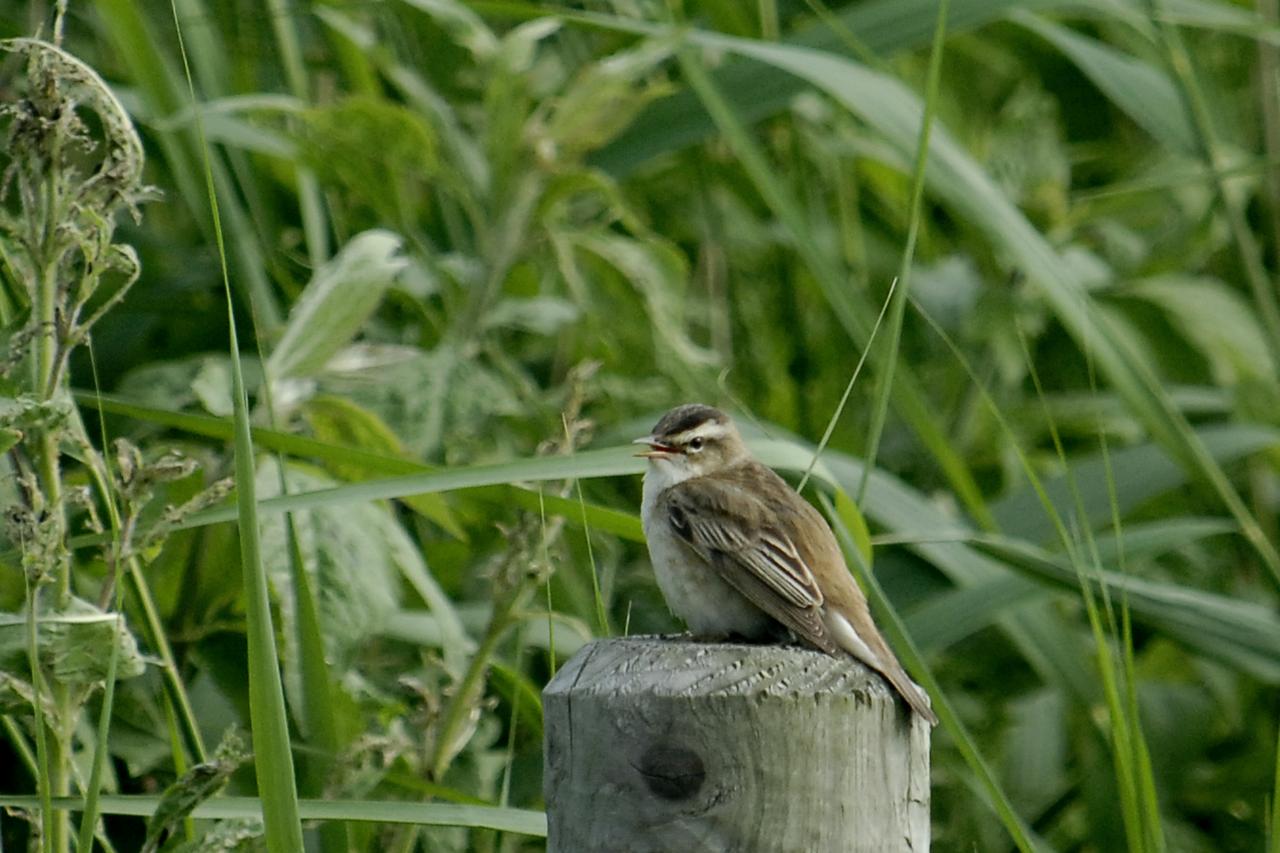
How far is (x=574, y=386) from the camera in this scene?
332 centimetres

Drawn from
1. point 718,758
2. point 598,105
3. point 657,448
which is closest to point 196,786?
point 718,758

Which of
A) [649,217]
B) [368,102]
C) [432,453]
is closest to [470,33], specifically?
[368,102]

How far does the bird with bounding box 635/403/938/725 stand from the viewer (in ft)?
10.1

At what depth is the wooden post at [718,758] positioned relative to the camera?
217 cm

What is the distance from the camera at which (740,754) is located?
85.6 inches

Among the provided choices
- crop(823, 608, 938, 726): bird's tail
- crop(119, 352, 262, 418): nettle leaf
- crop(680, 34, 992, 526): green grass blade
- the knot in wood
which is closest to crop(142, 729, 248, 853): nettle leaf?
the knot in wood

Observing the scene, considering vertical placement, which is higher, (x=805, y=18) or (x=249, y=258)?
(x=805, y=18)

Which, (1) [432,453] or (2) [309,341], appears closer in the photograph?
(2) [309,341]

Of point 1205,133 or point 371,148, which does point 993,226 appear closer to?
point 1205,133

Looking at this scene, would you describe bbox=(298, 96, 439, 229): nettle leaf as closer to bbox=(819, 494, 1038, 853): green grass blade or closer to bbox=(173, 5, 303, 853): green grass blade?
bbox=(819, 494, 1038, 853): green grass blade

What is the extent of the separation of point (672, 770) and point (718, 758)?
0.20ft

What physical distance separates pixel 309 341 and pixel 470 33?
1.21 metres

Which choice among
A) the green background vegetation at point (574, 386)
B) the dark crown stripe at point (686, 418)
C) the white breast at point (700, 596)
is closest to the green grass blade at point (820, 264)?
the green background vegetation at point (574, 386)

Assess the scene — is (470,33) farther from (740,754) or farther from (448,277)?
(740,754)
